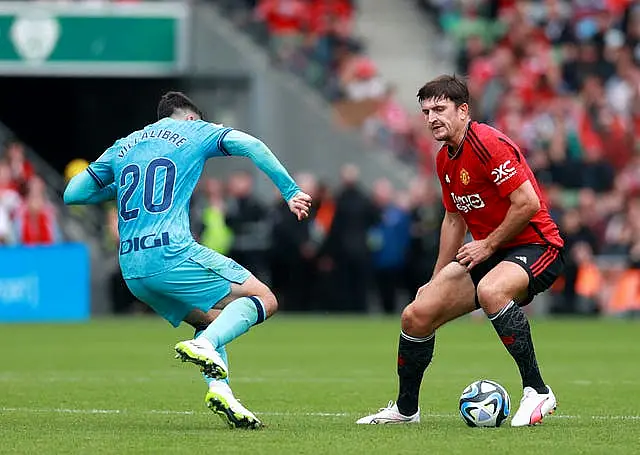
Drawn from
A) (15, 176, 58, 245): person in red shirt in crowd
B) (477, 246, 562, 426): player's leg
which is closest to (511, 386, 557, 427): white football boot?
(477, 246, 562, 426): player's leg

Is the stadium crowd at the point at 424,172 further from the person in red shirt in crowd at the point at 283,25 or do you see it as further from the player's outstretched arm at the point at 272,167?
the player's outstretched arm at the point at 272,167

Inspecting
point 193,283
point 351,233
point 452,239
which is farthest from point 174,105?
point 351,233

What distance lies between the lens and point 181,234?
9.56 metres

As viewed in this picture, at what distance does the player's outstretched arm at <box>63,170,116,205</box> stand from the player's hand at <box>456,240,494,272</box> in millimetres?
2204

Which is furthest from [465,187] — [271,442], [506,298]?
[271,442]

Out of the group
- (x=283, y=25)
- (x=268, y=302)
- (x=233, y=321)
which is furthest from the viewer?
(x=283, y=25)

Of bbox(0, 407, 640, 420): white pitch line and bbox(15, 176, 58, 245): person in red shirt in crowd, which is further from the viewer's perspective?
bbox(15, 176, 58, 245): person in red shirt in crowd

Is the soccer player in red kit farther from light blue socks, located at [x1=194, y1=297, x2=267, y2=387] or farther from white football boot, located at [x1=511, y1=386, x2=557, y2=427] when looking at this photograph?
light blue socks, located at [x1=194, y1=297, x2=267, y2=387]

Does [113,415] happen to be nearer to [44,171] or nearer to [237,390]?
[237,390]

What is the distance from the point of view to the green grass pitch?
880 centimetres

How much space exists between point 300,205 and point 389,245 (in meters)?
16.8

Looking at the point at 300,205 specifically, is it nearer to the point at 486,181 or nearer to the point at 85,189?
the point at 486,181

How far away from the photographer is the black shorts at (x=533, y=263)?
9.82m

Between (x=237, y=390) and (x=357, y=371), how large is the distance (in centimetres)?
242
